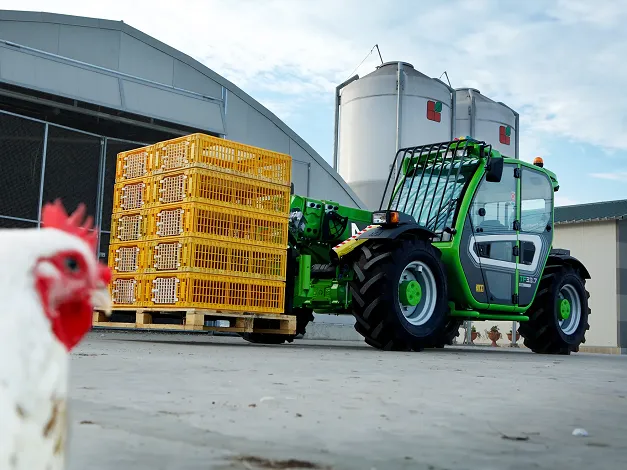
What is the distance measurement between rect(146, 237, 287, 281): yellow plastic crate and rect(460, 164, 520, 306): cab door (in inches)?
98.5

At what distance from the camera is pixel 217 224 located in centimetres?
914

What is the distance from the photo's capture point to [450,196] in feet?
32.9

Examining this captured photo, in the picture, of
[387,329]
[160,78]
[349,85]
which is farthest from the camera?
[349,85]

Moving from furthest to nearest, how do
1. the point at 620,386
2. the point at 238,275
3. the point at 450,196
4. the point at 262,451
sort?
the point at 450,196, the point at 238,275, the point at 620,386, the point at 262,451

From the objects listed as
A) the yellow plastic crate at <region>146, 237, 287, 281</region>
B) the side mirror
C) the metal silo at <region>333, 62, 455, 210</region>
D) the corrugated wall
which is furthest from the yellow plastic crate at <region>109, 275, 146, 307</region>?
the corrugated wall

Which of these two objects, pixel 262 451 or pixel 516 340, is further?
pixel 516 340

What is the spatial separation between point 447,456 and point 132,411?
1.30m

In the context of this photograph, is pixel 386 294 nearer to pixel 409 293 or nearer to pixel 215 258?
pixel 409 293

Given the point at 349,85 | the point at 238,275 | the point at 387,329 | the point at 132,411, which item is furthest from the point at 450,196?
the point at 349,85

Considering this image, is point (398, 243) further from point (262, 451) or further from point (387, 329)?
point (262, 451)

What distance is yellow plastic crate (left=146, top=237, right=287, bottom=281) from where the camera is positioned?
8875 mm

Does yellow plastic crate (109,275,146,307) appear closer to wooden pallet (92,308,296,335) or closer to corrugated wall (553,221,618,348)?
wooden pallet (92,308,296,335)

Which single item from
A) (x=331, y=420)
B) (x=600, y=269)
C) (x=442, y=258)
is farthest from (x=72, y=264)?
(x=600, y=269)

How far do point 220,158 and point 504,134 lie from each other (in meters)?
16.9
